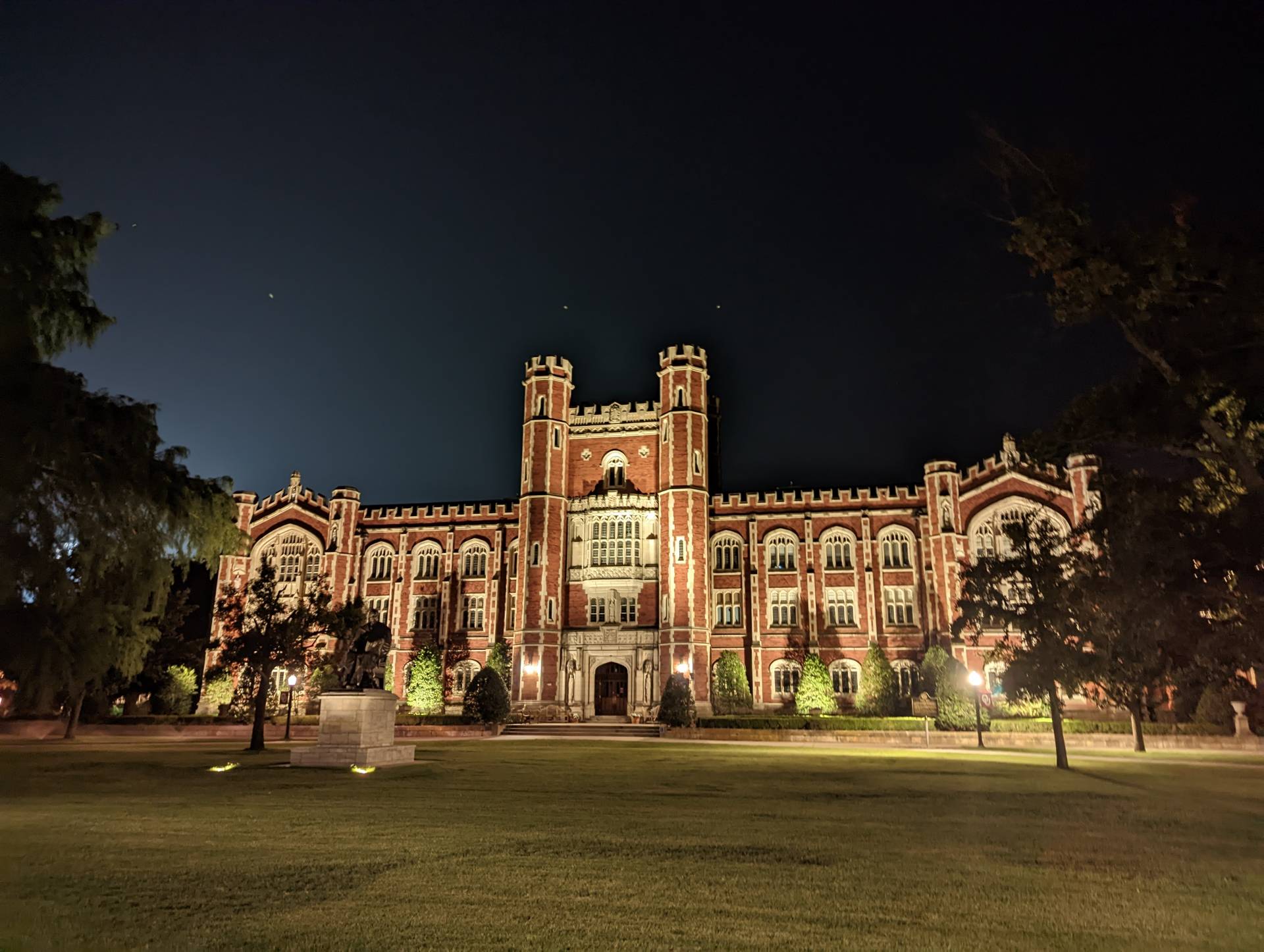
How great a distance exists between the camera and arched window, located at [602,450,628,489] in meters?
46.0

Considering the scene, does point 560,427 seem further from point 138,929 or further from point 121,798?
point 138,929

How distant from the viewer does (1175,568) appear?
1511 centimetres

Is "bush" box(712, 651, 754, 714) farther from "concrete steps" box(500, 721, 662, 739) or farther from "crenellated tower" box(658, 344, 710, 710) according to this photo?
"concrete steps" box(500, 721, 662, 739)

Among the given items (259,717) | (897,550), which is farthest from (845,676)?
(259,717)

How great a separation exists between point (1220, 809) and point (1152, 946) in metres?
8.26

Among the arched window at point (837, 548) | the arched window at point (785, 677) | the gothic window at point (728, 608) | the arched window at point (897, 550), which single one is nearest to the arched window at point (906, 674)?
the arched window at point (785, 677)

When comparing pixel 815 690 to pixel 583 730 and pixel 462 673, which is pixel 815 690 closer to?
pixel 583 730

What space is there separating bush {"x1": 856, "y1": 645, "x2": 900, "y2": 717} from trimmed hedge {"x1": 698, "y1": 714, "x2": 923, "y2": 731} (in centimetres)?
470

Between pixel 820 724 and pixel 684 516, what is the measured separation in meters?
13.1

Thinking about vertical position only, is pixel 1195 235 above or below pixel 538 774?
above

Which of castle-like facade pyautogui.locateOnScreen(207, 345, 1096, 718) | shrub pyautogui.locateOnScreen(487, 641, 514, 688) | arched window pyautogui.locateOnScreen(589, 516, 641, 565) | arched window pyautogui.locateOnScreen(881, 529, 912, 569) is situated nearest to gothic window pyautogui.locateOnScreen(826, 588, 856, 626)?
castle-like facade pyautogui.locateOnScreen(207, 345, 1096, 718)

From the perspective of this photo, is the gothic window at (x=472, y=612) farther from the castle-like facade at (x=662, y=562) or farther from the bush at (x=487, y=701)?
the bush at (x=487, y=701)

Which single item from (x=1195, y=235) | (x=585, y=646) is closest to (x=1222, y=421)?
(x=1195, y=235)

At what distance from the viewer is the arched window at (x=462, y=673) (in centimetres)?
4594
